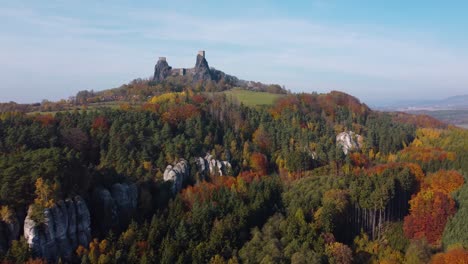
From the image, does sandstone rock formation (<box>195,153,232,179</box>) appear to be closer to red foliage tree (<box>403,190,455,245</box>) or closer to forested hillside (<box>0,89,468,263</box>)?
forested hillside (<box>0,89,468,263</box>)

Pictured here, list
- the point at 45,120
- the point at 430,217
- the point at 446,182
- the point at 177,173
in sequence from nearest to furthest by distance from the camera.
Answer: the point at 430,217 < the point at 446,182 < the point at 177,173 < the point at 45,120

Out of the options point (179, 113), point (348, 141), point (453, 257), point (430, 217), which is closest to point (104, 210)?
point (453, 257)

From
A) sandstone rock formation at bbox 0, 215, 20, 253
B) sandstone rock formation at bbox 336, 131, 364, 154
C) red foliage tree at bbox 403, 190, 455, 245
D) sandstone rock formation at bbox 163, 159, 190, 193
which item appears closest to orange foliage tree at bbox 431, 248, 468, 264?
red foliage tree at bbox 403, 190, 455, 245

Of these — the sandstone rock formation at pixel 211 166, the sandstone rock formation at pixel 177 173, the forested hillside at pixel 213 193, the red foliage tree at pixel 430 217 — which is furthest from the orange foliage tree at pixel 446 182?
the sandstone rock formation at pixel 177 173

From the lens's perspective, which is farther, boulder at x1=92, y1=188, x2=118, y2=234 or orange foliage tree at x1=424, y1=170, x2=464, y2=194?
orange foliage tree at x1=424, y1=170, x2=464, y2=194

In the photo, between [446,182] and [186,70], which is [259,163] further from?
[186,70]

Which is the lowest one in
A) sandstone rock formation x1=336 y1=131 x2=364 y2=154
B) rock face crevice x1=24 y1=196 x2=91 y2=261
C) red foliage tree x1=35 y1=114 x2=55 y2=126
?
rock face crevice x1=24 y1=196 x2=91 y2=261

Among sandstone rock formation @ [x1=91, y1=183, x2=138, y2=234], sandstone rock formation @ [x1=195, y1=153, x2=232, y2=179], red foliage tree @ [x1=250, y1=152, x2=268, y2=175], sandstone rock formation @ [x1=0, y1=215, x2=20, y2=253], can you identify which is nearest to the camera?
sandstone rock formation @ [x1=0, y1=215, x2=20, y2=253]

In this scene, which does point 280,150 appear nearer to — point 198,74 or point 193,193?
point 193,193
